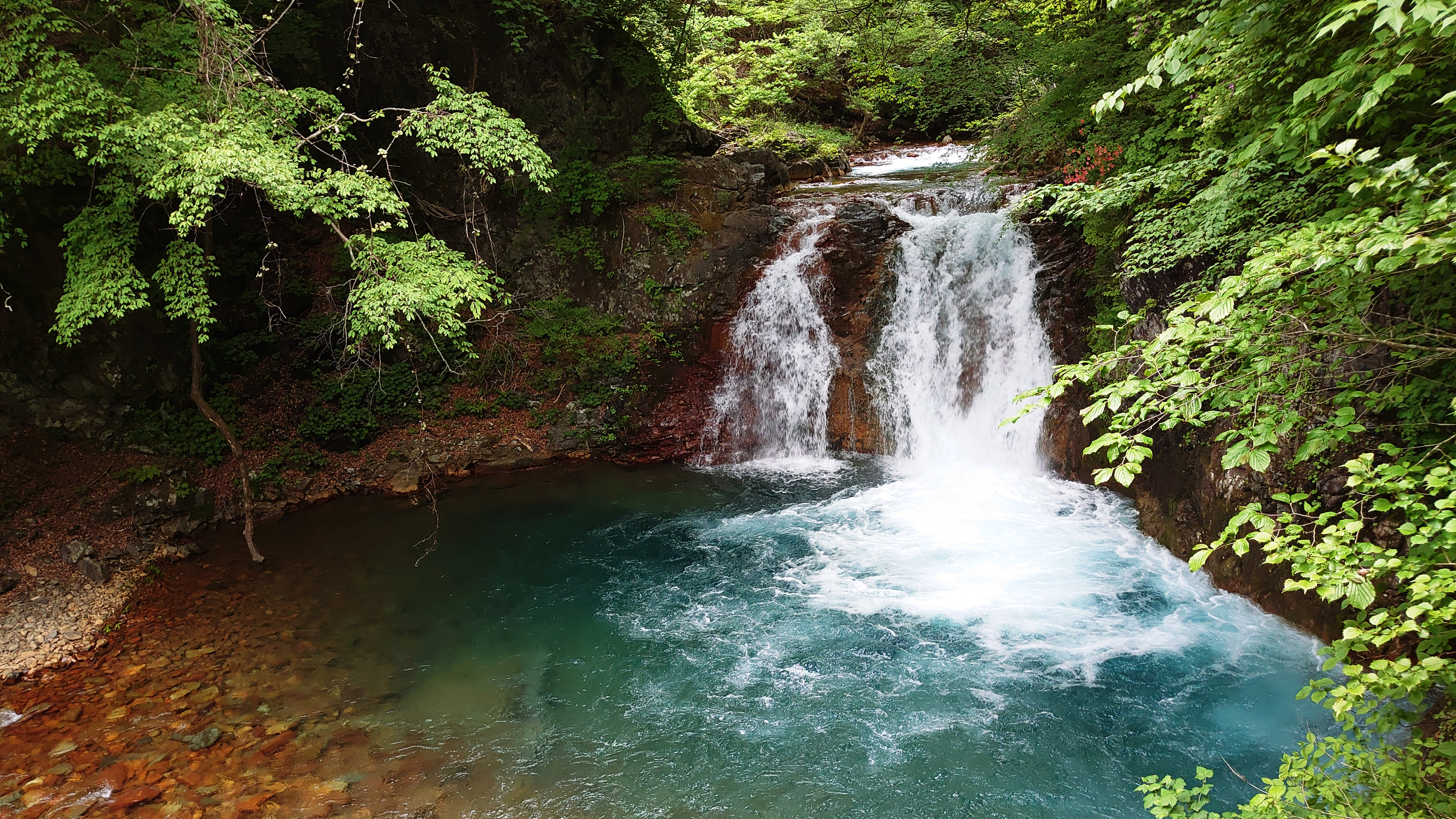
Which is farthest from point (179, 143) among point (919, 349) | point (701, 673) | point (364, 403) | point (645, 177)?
point (919, 349)

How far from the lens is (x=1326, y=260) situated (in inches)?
91.4

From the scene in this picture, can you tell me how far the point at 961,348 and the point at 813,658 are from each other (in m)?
6.50

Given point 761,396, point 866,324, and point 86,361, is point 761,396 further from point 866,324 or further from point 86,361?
point 86,361

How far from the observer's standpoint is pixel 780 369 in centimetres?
1193

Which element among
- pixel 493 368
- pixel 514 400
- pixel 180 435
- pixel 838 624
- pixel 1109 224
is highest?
pixel 1109 224

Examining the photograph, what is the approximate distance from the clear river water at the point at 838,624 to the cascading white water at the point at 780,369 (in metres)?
0.08

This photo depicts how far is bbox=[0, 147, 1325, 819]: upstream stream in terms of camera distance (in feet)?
16.2

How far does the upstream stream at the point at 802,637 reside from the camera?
494 cm

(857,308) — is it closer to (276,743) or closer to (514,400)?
(514,400)

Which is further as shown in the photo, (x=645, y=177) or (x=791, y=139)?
(x=791, y=139)

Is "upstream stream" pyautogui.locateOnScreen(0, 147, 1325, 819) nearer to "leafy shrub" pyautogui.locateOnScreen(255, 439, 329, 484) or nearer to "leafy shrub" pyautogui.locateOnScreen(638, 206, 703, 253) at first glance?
"leafy shrub" pyautogui.locateOnScreen(255, 439, 329, 484)

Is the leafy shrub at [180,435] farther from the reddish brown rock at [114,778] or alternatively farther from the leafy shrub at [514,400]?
the reddish brown rock at [114,778]

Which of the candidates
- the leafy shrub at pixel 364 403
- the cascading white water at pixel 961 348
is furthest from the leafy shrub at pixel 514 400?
the cascading white water at pixel 961 348

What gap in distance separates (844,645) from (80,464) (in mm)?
9083
